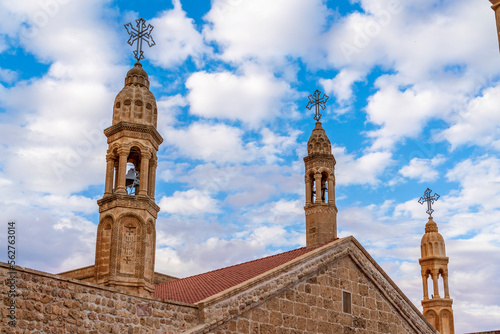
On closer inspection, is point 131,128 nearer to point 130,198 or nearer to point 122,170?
point 122,170

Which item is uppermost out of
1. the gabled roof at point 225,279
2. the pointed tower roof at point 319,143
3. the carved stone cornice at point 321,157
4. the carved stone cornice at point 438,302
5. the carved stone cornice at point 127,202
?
the pointed tower roof at point 319,143

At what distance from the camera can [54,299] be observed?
388 inches

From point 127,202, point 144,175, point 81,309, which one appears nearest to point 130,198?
point 127,202

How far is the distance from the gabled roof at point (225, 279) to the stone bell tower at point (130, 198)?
1.20 meters

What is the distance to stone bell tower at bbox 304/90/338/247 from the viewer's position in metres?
20.1

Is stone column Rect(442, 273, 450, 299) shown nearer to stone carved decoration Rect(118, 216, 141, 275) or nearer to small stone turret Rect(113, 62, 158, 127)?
small stone turret Rect(113, 62, 158, 127)

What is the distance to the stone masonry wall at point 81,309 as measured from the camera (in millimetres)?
9367

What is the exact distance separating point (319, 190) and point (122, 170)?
863 centimetres

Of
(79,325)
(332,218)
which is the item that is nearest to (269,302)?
(79,325)

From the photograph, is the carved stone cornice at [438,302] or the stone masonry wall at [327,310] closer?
the stone masonry wall at [327,310]

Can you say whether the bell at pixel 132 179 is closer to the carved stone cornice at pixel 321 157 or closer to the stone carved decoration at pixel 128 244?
the stone carved decoration at pixel 128 244

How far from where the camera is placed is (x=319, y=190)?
20.6m

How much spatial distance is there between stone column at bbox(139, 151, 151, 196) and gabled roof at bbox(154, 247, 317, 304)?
2.81m

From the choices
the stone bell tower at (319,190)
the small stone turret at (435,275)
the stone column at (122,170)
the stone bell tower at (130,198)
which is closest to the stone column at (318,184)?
the stone bell tower at (319,190)
